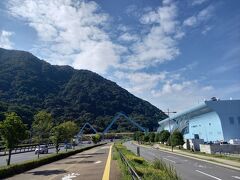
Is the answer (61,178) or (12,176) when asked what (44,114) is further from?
(61,178)

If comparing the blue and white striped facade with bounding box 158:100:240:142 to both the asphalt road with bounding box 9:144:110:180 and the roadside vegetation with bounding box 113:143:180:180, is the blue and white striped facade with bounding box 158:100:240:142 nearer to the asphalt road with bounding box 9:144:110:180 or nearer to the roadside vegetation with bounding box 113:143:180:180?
the asphalt road with bounding box 9:144:110:180

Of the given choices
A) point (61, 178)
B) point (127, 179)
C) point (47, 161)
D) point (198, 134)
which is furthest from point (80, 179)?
point (198, 134)

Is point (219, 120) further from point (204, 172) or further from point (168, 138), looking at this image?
point (204, 172)

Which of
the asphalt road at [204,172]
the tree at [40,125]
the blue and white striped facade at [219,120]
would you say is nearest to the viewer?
the asphalt road at [204,172]

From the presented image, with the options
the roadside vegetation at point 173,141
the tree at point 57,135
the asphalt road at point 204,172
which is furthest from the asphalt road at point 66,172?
the tree at point 57,135

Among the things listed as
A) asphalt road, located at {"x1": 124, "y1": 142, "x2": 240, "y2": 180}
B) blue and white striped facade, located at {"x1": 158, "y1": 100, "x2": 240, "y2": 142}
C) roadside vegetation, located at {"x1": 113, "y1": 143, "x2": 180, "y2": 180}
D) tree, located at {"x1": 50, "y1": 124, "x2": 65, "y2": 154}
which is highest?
blue and white striped facade, located at {"x1": 158, "y1": 100, "x2": 240, "y2": 142}

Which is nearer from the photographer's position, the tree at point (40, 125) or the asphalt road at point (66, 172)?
the asphalt road at point (66, 172)

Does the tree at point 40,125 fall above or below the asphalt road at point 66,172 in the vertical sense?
above

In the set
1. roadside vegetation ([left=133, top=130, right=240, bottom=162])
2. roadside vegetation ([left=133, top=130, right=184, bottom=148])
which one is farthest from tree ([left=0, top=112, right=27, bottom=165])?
roadside vegetation ([left=133, top=130, right=184, bottom=148])

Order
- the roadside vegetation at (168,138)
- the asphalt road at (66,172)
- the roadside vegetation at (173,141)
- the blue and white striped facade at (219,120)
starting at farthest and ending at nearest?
the blue and white striped facade at (219,120) < the roadside vegetation at (168,138) < the roadside vegetation at (173,141) < the asphalt road at (66,172)

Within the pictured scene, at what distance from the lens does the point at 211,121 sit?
90.4 metres

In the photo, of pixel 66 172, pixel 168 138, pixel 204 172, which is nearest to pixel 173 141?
pixel 168 138

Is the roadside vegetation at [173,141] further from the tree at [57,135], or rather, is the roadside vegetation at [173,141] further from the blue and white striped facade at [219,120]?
the tree at [57,135]

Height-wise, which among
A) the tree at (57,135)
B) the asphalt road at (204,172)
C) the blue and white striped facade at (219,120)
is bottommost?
the asphalt road at (204,172)
